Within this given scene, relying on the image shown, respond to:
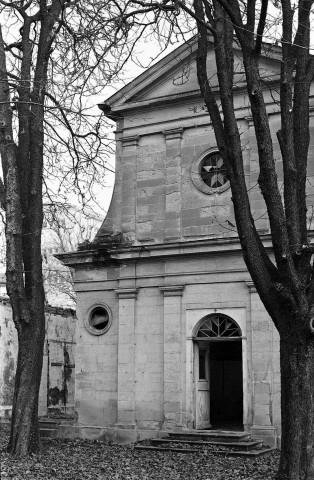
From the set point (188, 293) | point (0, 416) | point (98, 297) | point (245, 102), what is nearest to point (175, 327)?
point (188, 293)

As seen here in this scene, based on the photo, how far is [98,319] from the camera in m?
16.9

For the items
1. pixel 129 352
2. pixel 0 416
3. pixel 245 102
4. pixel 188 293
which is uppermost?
pixel 245 102

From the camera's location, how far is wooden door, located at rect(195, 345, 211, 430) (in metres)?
15.5

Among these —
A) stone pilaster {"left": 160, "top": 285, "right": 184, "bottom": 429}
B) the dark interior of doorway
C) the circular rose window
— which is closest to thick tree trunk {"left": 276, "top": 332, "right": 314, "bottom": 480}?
stone pilaster {"left": 160, "top": 285, "right": 184, "bottom": 429}

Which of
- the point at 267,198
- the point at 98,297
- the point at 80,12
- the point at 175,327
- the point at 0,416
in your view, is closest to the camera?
the point at 267,198

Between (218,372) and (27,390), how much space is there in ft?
33.5

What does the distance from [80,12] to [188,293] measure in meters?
6.61

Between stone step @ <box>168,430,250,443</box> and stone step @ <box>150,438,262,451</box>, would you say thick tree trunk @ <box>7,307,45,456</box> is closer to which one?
stone step @ <box>150,438,262,451</box>

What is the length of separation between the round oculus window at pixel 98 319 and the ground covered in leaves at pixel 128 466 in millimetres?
3402

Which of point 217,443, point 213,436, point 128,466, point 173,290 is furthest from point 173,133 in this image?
point 128,466

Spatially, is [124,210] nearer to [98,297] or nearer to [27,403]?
[98,297]

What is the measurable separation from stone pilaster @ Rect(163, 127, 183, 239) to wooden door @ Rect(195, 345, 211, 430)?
2815 mm

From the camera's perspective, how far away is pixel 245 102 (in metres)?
16.0

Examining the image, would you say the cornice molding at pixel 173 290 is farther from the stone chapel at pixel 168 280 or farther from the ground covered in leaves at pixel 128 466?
the ground covered in leaves at pixel 128 466
